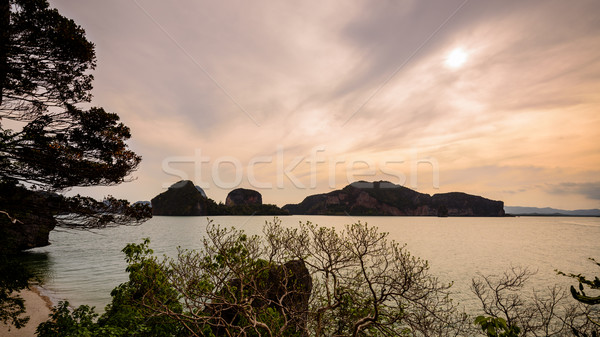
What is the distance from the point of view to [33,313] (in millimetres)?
19938

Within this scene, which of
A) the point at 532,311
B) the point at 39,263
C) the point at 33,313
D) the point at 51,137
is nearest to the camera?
the point at 51,137

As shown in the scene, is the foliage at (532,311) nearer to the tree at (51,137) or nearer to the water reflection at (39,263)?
the tree at (51,137)

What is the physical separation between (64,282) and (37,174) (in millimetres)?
25457

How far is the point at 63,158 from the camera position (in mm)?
12812

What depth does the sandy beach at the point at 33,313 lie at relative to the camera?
51.5 feet

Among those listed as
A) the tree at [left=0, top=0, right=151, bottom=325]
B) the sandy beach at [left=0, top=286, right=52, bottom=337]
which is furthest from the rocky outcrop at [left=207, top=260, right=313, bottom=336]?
the sandy beach at [left=0, top=286, right=52, bottom=337]

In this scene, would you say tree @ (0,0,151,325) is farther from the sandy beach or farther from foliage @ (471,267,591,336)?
foliage @ (471,267,591,336)

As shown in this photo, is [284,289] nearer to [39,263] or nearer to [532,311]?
[532,311]

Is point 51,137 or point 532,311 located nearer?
point 51,137

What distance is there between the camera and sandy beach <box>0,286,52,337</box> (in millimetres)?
15688

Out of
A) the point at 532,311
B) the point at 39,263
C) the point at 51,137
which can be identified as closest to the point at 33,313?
the point at 51,137

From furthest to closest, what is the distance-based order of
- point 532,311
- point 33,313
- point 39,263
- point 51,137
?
point 39,263
point 33,313
point 532,311
point 51,137

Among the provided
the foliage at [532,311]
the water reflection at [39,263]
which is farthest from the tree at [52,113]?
the water reflection at [39,263]

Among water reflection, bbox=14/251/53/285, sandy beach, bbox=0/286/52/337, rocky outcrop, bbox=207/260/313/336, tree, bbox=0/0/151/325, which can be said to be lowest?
water reflection, bbox=14/251/53/285
